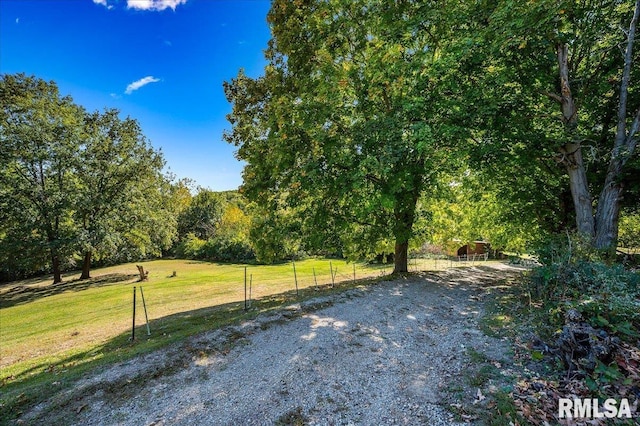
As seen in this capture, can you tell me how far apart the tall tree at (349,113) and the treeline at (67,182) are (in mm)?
6731

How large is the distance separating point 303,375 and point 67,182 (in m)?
27.7

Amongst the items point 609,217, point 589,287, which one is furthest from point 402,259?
point 589,287

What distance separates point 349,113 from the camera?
1168cm

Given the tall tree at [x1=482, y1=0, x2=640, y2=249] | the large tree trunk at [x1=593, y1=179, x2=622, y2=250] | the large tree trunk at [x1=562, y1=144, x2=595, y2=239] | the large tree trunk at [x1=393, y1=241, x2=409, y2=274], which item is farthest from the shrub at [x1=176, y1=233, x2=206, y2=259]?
the large tree trunk at [x1=593, y1=179, x2=622, y2=250]

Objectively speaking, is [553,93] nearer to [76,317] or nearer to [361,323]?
[361,323]

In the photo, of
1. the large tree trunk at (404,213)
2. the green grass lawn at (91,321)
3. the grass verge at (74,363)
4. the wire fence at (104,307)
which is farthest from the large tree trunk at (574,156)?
the grass verge at (74,363)

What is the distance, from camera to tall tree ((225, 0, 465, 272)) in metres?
8.99

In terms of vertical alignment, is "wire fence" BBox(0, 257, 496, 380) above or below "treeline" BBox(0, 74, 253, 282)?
below

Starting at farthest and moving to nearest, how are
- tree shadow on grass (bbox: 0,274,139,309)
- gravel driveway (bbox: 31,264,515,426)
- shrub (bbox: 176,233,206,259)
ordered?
shrub (bbox: 176,233,206,259) → tree shadow on grass (bbox: 0,274,139,309) → gravel driveway (bbox: 31,264,515,426)

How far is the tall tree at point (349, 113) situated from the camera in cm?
899

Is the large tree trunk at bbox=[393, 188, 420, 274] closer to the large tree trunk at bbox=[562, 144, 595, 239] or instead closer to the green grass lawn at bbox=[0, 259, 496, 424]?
the green grass lawn at bbox=[0, 259, 496, 424]

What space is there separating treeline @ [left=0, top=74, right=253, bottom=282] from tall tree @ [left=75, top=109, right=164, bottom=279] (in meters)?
0.07

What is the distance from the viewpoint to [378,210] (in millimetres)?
13453

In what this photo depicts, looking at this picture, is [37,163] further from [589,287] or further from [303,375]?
[589,287]
